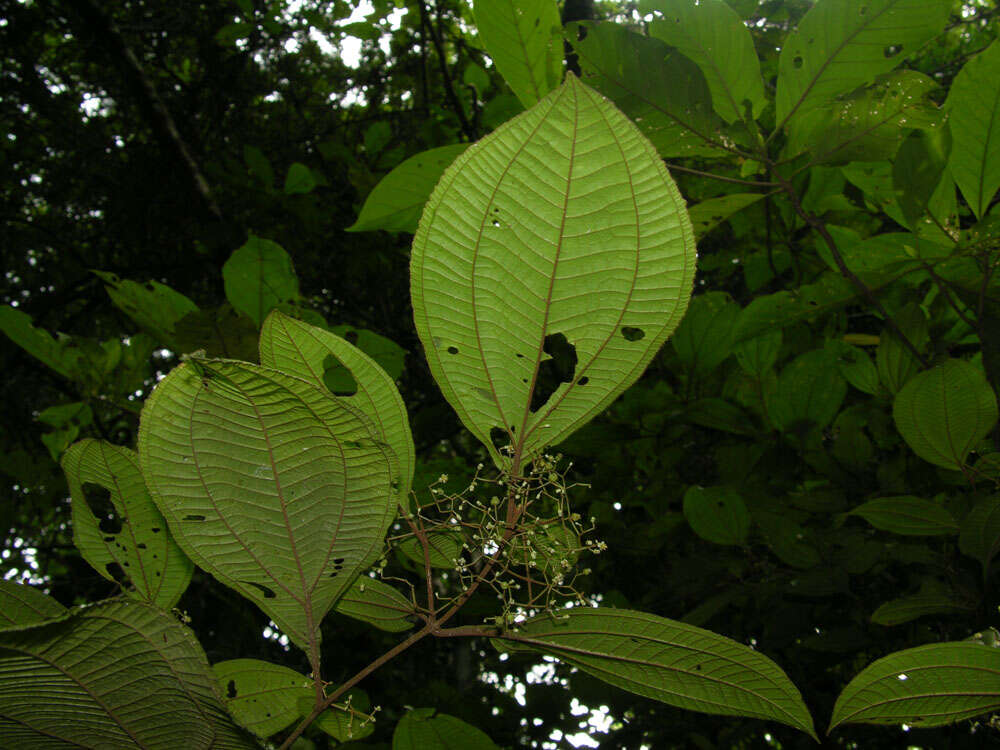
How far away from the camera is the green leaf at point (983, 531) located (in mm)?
1020

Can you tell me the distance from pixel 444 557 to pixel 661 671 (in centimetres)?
29

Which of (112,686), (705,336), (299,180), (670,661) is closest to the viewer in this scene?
(112,686)

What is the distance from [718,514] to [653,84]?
0.93 metres

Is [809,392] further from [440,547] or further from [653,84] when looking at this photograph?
[440,547]

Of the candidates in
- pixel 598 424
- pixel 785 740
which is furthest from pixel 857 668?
pixel 598 424

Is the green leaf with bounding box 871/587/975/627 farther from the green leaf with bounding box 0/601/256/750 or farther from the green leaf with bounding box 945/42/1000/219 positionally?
the green leaf with bounding box 0/601/256/750

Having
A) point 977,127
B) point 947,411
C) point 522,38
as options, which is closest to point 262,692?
point 522,38

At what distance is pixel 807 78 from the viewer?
946 mm

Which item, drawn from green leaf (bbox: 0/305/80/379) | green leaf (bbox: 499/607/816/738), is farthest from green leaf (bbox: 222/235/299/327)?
green leaf (bbox: 499/607/816/738)

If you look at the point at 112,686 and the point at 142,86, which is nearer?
the point at 112,686

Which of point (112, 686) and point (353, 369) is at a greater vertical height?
point (353, 369)

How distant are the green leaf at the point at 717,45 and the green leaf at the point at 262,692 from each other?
2.97 feet

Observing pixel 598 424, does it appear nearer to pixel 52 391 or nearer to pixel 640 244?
pixel 640 244

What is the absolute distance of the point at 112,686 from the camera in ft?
1.55
